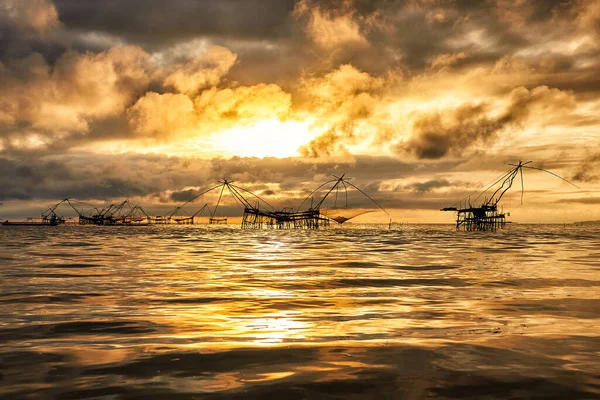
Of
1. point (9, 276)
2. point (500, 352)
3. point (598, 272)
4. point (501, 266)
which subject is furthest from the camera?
point (501, 266)

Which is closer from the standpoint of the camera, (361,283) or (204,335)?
(204,335)

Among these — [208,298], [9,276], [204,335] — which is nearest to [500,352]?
[204,335]

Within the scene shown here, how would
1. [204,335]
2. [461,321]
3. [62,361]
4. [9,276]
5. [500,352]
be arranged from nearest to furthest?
1. [62,361]
2. [500,352]
3. [204,335]
4. [461,321]
5. [9,276]

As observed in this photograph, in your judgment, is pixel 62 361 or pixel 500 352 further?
pixel 500 352

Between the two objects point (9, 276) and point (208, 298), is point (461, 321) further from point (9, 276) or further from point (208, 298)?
point (9, 276)

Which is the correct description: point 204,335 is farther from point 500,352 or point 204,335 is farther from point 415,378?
point 500,352

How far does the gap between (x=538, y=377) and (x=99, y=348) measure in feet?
17.2

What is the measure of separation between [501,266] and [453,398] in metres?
17.1

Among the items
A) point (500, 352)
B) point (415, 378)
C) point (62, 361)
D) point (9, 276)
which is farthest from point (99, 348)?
point (9, 276)

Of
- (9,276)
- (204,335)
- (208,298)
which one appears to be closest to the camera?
(204,335)

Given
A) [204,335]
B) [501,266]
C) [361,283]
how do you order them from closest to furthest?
[204,335] → [361,283] → [501,266]

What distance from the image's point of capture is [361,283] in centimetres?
1504

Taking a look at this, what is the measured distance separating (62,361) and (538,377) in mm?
5282

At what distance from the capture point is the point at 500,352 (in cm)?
666
